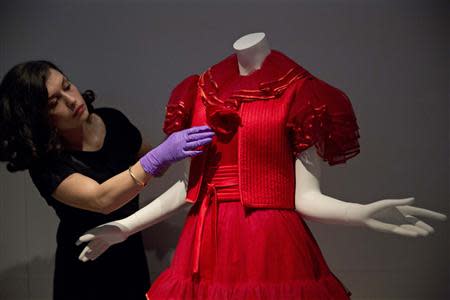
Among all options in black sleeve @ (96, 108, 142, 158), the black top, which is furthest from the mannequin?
black sleeve @ (96, 108, 142, 158)

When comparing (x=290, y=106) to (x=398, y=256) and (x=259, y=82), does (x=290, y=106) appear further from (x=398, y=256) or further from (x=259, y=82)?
(x=398, y=256)

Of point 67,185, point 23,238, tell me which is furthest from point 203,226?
point 23,238

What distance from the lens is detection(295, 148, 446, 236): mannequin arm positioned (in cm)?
106

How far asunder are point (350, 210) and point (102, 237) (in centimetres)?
56

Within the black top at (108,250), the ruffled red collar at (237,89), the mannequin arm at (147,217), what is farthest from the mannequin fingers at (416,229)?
the black top at (108,250)

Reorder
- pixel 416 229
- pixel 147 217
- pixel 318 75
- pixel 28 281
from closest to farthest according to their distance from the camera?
pixel 416 229 → pixel 147 217 → pixel 318 75 → pixel 28 281

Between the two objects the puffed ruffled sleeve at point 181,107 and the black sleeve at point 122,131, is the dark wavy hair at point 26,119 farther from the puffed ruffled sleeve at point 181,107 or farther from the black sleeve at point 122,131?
the puffed ruffled sleeve at point 181,107

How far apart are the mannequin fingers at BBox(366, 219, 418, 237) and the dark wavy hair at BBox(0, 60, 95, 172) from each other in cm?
78

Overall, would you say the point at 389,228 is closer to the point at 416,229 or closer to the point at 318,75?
the point at 416,229

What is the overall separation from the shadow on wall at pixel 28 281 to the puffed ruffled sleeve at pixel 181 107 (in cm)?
76

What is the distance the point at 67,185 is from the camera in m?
1.37

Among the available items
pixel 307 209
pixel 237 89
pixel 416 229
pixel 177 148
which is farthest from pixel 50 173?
pixel 416 229

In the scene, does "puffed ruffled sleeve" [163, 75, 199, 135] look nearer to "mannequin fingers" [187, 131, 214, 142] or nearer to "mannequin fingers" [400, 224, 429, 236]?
"mannequin fingers" [187, 131, 214, 142]

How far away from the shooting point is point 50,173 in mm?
1404
